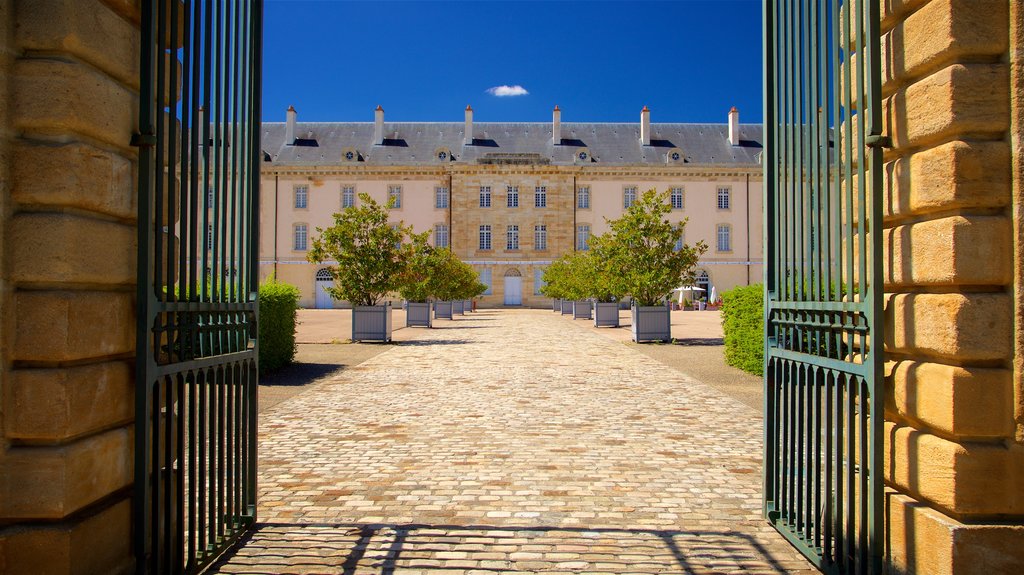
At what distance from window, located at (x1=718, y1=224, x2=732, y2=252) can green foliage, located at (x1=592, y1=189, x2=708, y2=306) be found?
30.9 m

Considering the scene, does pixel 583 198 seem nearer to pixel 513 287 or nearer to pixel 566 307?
pixel 513 287

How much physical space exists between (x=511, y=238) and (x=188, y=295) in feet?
146

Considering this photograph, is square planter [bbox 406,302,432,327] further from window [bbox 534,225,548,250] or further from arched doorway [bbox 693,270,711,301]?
arched doorway [bbox 693,270,711,301]

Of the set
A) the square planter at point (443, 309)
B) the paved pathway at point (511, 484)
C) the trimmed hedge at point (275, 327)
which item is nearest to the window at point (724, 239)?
the square planter at point (443, 309)

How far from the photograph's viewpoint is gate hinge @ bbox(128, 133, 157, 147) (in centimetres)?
282

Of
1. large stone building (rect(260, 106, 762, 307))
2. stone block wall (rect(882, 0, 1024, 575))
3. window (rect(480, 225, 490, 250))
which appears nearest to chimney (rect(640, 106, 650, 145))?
large stone building (rect(260, 106, 762, 307))

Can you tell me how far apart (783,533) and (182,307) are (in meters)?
2.94

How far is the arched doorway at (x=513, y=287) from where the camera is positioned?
155ft

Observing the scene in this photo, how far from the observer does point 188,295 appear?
3.26 m

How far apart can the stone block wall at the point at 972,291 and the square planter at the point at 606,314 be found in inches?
775

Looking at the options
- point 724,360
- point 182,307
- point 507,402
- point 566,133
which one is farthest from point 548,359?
point 566,133

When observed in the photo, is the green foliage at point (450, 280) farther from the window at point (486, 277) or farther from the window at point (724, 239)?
the window at point (724, 239)

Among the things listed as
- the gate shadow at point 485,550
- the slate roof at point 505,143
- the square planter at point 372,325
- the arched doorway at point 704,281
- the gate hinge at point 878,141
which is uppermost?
the slate roof at point 505,143

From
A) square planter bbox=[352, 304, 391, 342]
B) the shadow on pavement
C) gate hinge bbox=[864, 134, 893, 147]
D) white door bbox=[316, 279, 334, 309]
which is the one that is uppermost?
gate hinge bbox=[864, 134, 893, 147]
